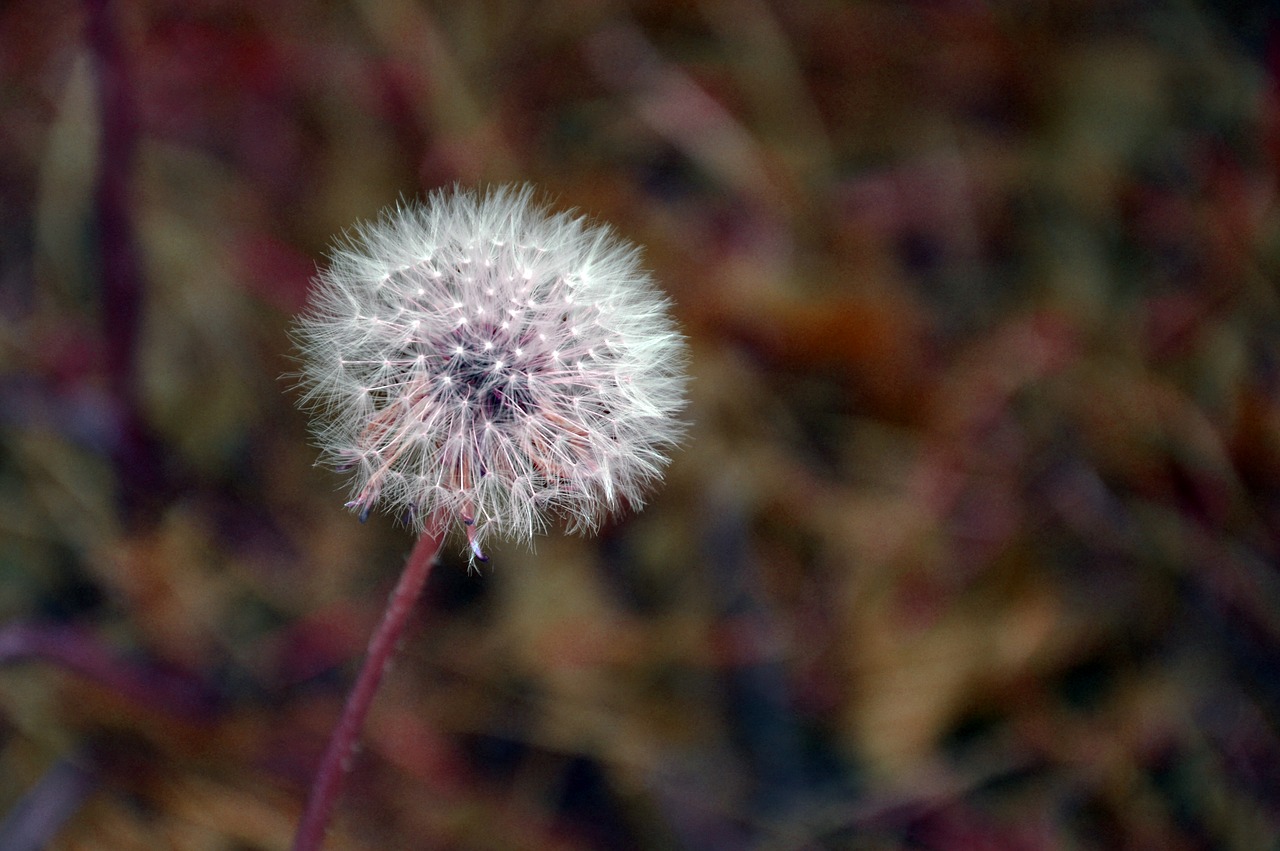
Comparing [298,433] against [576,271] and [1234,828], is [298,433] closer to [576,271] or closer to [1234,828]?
[576,271]

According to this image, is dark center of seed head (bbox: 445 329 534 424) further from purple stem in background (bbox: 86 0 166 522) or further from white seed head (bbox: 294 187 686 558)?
purple stem in background (bbox: 86 0 166 522)

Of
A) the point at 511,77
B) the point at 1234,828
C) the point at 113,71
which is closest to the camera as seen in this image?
the point at 113,71

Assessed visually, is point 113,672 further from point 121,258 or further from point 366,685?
point 366,685

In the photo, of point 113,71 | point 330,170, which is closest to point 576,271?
point 113,71

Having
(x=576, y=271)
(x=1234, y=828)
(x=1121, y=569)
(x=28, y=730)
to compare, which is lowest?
(x=28, y=730)

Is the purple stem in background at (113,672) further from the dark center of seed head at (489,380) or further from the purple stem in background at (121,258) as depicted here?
the dark center of seed head at (489,380)

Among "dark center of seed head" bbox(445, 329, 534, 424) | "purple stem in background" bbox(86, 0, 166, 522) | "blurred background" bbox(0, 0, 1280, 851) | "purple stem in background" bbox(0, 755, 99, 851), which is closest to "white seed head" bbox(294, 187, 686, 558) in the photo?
"dark center of seed head" bbox(445, 329, 534, 424)
